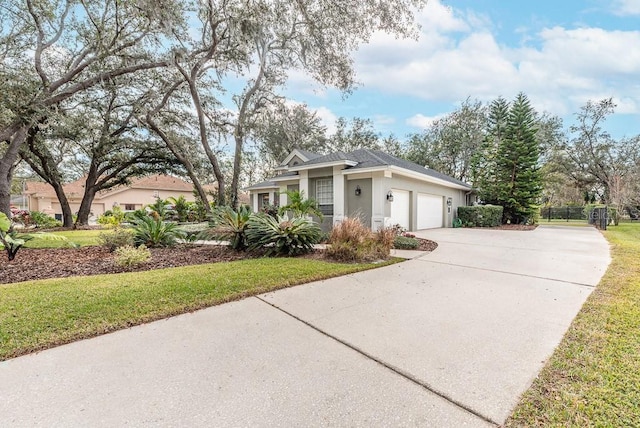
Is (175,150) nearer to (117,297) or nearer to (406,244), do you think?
(406,244)

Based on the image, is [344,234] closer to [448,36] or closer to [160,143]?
[448,36]

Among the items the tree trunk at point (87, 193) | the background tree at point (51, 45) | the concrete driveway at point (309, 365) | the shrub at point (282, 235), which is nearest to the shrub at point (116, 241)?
the shrub at point (282, 235)

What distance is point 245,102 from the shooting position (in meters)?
15.0

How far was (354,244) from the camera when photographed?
22.3 ft

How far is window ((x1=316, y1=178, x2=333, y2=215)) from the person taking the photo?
13492 mm

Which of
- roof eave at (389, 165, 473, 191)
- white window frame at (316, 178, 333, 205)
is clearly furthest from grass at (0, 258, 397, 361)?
white window frame at (316, 178, 333, 205)

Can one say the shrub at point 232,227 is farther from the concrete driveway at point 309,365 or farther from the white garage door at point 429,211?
the white garage door at point 429,211

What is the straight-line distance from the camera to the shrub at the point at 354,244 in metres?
6.76

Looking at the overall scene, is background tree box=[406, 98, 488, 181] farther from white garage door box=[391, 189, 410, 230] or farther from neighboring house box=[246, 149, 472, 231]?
white garage door box=[391, 189, 410, 230]

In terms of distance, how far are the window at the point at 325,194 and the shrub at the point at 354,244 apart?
6279 millimetres

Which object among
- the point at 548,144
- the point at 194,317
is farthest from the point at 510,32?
the point at 548,144

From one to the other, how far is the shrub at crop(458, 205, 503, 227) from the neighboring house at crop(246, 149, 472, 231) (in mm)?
2857

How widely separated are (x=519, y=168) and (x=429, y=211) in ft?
29.7

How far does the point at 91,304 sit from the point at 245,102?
1318cm
